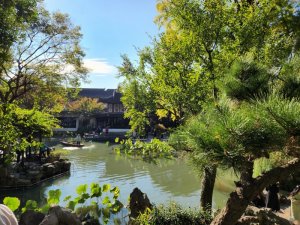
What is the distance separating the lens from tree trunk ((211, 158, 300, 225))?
339cm

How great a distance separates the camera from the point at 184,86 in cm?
745

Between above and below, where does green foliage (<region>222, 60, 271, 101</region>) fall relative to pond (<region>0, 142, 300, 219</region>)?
above

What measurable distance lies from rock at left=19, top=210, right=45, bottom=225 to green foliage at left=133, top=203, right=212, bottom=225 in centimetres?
275

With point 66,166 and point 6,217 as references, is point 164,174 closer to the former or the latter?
point 66,166

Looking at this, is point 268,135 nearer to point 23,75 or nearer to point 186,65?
point 186,65

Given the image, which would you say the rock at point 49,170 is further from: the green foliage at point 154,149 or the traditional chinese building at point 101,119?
the traditional chinese building at point 101,119

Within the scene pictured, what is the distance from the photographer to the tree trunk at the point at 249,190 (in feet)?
11.1

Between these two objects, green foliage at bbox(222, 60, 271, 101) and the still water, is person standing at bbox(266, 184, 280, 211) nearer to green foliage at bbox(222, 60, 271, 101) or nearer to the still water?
the still water

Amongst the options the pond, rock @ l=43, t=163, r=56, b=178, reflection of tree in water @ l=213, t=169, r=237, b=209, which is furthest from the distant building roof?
reflection of tree in water @ l=213, t=169, r=237, b=209

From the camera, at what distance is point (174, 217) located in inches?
261

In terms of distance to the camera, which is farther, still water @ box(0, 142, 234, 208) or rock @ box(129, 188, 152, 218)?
still water @ box(0, 142, 234, 208)

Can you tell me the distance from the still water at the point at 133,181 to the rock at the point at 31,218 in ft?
15.9

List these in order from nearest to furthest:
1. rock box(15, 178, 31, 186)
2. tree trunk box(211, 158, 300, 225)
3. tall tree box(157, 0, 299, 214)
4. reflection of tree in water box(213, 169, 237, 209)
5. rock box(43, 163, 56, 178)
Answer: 1. tree trunk box(211, 158, 300, 225)
2. tall tree box(157, 0, 299, 214)
3. reflection of tree in water box(213, 169, 237, 209)
4. rock box(15, 178, 31, 186)
5. rock box(43, 163, 56, 178)

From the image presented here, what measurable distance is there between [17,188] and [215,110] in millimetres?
14708
